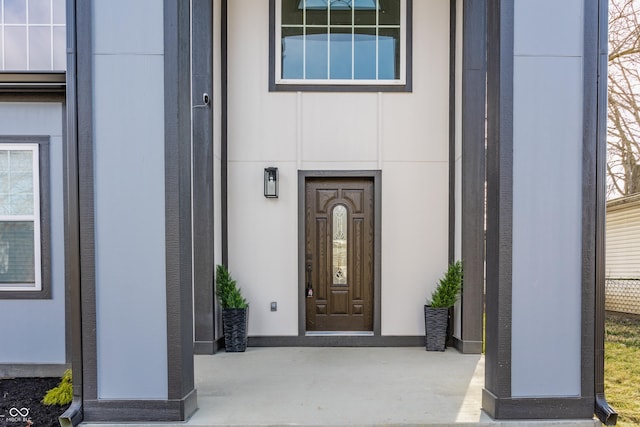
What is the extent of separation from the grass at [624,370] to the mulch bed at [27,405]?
14.0 ft

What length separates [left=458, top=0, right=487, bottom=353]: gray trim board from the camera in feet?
15.1

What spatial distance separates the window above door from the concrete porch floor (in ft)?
10.1

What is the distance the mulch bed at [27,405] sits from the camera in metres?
3.10

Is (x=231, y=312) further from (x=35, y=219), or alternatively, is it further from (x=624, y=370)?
(x=624, y=370)

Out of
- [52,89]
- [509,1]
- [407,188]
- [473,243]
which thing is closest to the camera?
[509,1]

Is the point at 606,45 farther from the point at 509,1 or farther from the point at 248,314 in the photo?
the point at 248,314

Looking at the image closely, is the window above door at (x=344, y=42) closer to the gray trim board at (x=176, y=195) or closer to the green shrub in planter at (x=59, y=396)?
the gray trim board at (x=176, y=195)

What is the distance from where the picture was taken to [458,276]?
4.65 meters

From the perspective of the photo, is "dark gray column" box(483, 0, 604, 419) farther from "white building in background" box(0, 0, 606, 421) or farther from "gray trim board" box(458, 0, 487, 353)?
"gray trim board" box(458, 0, 487, 353)

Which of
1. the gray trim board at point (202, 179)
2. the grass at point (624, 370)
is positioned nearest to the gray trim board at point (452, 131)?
the grass at point (624, 370)

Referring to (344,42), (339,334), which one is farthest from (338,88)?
(339,334)

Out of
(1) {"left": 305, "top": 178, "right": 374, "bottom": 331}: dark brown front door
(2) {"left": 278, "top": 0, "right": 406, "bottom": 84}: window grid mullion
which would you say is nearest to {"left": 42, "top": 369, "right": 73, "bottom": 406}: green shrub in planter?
(1) {"left": 305, "top": 178, "right": 374, "bottom": 331}: dark brown front door

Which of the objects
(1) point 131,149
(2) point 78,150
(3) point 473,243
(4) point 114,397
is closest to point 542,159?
(3) point 473,243

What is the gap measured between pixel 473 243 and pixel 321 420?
8.67 feet
